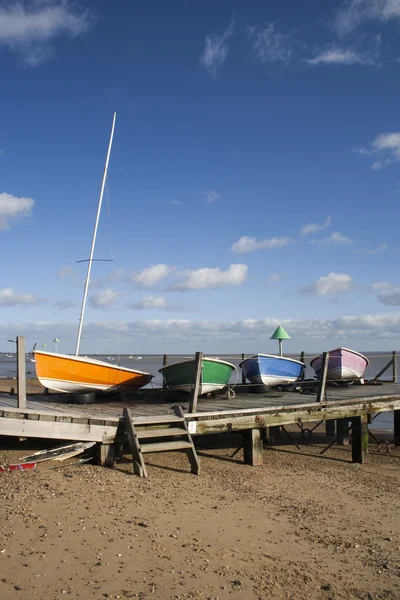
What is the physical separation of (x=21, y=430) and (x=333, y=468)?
7239mm

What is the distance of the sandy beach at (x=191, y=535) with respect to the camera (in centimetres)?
554

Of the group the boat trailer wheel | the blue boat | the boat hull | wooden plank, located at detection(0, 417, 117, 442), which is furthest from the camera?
the boat trailer wheel

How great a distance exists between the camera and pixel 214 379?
48.2 ft

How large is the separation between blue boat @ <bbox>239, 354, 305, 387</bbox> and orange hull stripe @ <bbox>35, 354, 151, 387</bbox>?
407 centimetres

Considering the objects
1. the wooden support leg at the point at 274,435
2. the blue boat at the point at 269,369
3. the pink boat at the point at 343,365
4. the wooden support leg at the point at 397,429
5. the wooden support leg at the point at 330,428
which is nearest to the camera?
the wooden support leg at the point at 274,435

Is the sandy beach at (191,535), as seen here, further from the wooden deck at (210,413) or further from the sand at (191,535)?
the wooden deck at (210,413)

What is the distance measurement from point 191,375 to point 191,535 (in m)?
7.14

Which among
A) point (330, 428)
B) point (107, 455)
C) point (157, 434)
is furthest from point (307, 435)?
point (107, 455)

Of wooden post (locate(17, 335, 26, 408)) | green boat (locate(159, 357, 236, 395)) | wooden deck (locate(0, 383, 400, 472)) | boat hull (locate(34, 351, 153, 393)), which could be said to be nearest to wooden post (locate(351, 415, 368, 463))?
wooden deck (locate(0, 383, 400, 472))

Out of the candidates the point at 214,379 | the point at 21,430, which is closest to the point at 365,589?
the point at 21,430

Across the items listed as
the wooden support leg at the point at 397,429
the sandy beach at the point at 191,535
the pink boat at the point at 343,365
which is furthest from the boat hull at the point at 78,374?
the wooden support leg at the point at 397,429

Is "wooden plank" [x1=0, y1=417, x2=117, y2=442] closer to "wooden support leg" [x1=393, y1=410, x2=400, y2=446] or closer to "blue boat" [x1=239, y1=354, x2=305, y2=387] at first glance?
"blue boat" [x1=239, y1=354, x2=305, y2=387]

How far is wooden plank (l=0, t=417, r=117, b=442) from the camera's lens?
9102mm

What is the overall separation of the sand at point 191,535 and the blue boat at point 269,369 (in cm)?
583
